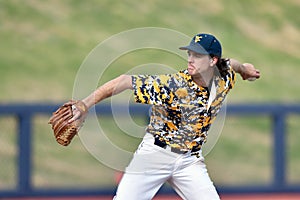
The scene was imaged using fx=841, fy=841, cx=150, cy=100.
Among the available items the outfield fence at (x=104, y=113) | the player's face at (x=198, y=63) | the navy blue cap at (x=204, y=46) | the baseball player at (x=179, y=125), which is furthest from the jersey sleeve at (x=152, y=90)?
the outfield fence at (x=104, y=113)

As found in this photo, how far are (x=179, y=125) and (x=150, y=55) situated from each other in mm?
12834

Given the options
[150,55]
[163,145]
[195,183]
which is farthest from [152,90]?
[150,55]

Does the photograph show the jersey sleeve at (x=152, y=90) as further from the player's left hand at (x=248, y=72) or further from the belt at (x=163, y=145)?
the player's left hand at (x=248, y=72)

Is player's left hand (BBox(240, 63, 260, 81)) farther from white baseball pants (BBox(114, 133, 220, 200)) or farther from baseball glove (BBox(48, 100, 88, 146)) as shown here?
baseball glove (BBox(48, 100, 88, 146))

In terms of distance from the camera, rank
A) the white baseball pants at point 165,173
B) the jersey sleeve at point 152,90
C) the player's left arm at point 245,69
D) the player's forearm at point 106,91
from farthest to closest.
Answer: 1. the player's left arm at point 245,69
2. the white baseball pants at point 165,173
3. the jersey sleeve at point 152,90
4. the player's forearm at point 106,91

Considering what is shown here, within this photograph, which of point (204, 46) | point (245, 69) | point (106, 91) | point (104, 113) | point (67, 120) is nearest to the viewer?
point (106, 91)

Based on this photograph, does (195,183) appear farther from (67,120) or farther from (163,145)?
(67,120)

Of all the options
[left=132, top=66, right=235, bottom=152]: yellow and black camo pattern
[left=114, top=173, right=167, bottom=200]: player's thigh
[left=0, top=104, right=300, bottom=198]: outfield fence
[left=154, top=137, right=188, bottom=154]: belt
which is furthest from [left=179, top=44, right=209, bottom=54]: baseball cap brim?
[left=0, top=104, right=300, bottom=198]: outfield fence

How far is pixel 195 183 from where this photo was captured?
6613 mm

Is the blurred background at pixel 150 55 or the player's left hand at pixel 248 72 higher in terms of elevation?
the blurred background at pixel 150 55

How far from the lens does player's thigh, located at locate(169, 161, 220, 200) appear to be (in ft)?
21.6

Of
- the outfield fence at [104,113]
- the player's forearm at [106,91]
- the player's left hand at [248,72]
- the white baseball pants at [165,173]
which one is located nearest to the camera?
the player's forearm at [106,91]

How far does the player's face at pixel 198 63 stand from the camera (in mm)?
6516

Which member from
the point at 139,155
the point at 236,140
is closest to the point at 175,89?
the point at 139,155
